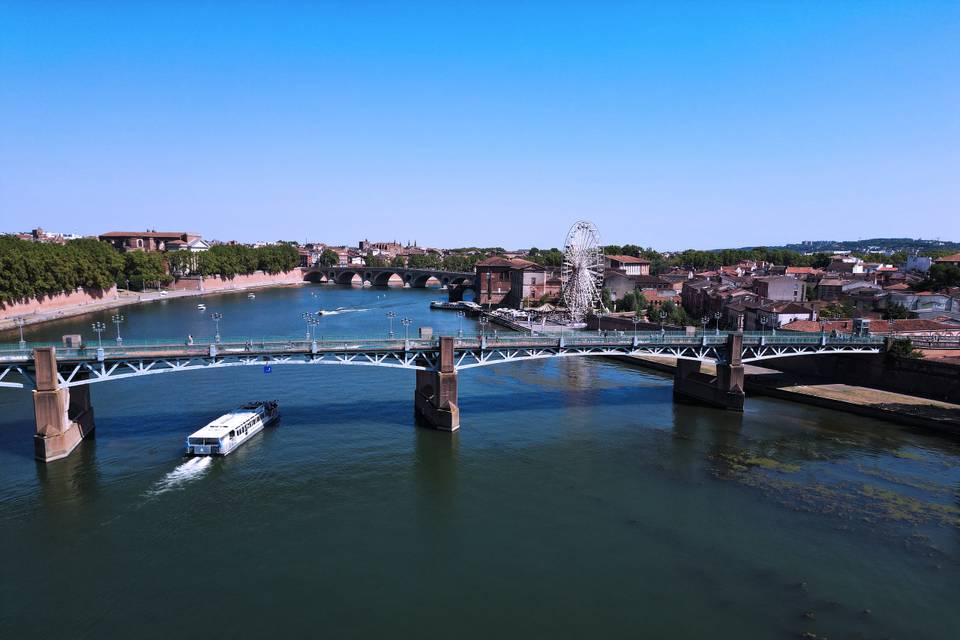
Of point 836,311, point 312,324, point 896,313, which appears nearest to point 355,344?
point 312,324

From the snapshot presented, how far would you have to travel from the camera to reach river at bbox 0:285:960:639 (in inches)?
712

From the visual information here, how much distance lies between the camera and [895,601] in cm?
1906

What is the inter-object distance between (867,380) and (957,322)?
22181mm

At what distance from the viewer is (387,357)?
36594mm

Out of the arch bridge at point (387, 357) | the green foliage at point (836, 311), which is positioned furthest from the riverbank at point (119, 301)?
the green foliage at point (836, 311)

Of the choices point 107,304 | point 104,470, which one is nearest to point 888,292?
point 104,470

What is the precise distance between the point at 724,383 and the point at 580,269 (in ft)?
133

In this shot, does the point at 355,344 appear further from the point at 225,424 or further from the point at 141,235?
the point at 141,235

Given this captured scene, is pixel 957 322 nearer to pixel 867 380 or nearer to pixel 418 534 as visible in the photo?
pixel 867 380

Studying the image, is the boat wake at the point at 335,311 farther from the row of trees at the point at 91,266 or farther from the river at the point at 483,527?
the river at the point at 483,527

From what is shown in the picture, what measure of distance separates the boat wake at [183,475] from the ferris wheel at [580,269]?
59729 millimetres

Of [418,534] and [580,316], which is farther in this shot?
[580,316]

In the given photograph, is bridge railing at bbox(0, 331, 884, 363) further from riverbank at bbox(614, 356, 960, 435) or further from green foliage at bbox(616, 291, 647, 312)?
green foliage at bbox(616, 291, 647, 312)

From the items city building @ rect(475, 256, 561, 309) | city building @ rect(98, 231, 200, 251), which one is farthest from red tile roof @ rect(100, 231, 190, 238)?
city building @ rect(475, 256, 561, 309)
